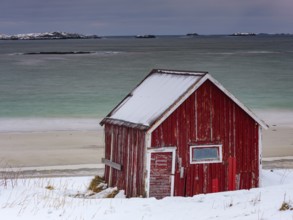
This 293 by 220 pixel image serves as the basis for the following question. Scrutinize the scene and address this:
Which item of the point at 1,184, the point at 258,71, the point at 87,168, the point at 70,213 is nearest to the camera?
the point at 70,213

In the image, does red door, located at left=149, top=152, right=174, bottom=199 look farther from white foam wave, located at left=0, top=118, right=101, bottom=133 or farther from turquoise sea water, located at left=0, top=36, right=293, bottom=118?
turquoise sea water, located at left=0, top=36, right=293, bottom=118

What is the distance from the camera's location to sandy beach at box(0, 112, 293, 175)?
28250 mm

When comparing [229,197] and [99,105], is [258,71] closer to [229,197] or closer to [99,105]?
[99,105]

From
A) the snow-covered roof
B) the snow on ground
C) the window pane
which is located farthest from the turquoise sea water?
the snow on ground

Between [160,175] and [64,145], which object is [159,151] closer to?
[160,175]

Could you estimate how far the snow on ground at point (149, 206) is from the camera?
11688 millimetres

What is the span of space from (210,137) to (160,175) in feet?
6.55

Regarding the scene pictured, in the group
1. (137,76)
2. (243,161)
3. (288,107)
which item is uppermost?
(137,76)

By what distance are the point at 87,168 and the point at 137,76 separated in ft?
229

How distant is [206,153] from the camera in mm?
18141

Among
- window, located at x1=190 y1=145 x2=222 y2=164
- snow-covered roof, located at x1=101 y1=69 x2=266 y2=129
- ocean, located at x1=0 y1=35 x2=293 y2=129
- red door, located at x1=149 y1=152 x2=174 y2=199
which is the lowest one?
red door, located at x1=149 y1=152 x2=174 y2=199

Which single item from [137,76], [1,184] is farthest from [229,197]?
[137,76]

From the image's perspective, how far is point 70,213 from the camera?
39.8 feet

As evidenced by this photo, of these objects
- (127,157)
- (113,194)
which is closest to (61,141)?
(113,194)
